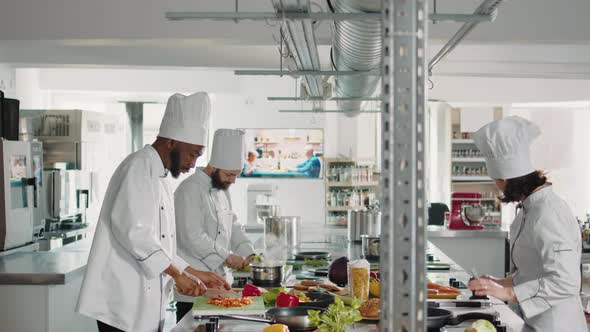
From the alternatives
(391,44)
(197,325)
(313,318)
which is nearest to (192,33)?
(197,325)

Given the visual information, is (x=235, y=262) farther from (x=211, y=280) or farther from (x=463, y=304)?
(x=463, y=304)

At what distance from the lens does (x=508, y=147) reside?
312 cm

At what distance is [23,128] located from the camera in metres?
Result: 7.81

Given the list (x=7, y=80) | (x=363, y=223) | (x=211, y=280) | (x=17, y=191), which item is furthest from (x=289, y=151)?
(x=211, y=280)

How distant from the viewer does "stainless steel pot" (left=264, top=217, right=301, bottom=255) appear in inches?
193

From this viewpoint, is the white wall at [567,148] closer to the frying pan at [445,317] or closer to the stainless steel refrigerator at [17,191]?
the stainless steel refrigerator at [17,191]

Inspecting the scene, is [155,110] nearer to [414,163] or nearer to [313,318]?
[313,318]

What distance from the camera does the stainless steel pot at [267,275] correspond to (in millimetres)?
3469

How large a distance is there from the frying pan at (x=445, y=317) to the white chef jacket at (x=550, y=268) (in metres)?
0.22

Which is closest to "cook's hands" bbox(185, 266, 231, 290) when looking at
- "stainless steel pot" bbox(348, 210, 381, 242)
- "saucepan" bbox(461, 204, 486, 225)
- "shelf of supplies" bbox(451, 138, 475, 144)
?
"stainless steel pot" bbox(348, 210, 381, 242)

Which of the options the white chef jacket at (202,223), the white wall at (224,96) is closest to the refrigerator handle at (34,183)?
the white chef jacket at (202,223)

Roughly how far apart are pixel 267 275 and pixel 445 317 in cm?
109

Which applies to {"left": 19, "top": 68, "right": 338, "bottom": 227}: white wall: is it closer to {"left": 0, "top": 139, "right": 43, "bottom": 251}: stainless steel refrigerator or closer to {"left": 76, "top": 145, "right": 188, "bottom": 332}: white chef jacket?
{"left": 0, "top": 139, "right": 43, "bottom": 251}: stainless steel refrigerator

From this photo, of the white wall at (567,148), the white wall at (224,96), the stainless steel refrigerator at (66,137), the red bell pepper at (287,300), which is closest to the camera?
the red bell pepper at (287,300)
